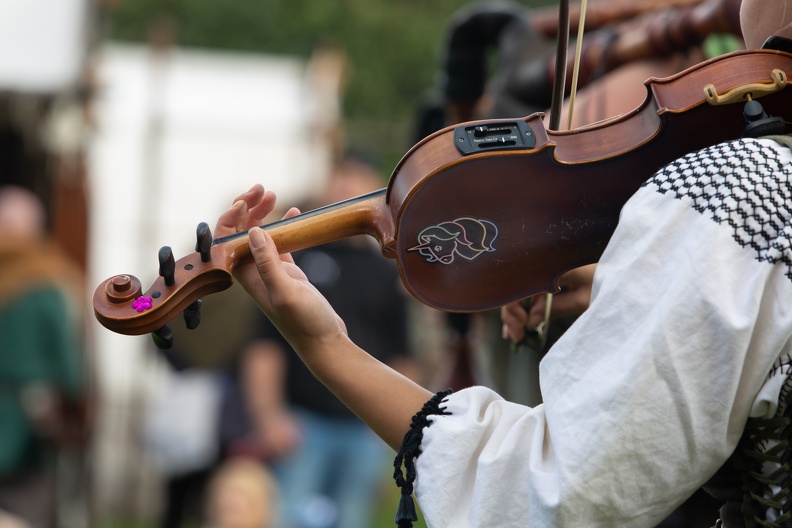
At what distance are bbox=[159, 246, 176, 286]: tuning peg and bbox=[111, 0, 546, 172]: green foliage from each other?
13503 millimetres

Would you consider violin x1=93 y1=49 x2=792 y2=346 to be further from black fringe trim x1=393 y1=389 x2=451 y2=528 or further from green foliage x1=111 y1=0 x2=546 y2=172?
green foliage x1=111 y1=0 x2=546 y2=172

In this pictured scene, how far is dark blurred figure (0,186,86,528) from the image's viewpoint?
14.8 ft

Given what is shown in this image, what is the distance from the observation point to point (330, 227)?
4.90ft

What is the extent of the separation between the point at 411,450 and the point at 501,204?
0.32 m

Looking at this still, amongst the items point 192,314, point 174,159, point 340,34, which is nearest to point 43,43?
point 174,159

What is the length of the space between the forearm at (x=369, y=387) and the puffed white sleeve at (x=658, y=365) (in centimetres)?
9

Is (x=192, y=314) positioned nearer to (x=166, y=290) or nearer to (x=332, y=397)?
(x=166, y=290)

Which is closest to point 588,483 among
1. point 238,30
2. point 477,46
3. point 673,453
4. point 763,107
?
point 673,453

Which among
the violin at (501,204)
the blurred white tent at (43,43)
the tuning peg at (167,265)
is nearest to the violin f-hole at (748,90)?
the violin at (501,204)

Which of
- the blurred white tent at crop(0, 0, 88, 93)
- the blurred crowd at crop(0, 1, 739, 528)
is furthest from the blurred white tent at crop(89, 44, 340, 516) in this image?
the blurred white tent at crop(0, 0, 88, 93)

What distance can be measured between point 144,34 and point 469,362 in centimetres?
1339

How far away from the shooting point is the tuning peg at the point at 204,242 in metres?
1.41

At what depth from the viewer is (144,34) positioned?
15758 mm

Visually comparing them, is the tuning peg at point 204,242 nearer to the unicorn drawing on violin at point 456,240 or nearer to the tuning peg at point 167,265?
the tuning peg at point 167,265
